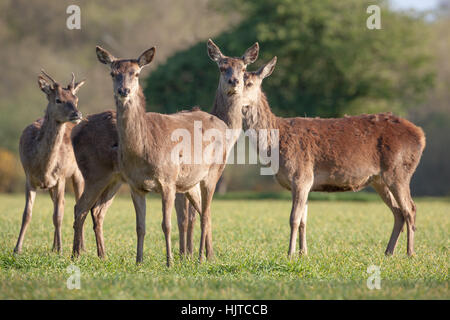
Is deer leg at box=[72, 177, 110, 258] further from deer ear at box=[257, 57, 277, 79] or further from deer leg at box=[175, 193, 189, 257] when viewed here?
deer ear at box=[257, 57, 277, 79]

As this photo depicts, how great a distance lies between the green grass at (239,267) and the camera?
6246 mm

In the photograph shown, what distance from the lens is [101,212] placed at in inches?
369

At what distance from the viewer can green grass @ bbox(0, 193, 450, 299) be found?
20.5ft

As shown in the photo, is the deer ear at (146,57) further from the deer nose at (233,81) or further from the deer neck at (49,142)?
the deer neck at (49,142)

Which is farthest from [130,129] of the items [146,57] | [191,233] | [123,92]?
[191,233]

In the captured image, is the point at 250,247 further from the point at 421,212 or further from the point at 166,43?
the point at 166,43

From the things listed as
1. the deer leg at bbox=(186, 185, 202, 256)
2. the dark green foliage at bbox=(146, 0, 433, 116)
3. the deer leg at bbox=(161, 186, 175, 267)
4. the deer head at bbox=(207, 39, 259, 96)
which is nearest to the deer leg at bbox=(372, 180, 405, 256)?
the deer head at bbox=(207, 39, 259, 96)

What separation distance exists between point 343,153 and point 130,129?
12.3 feet

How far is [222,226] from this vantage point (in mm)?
13609

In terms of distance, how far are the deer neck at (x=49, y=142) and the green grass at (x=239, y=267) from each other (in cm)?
143

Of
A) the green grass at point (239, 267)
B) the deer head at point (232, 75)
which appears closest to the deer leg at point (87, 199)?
the green grass at point (239, 267)
